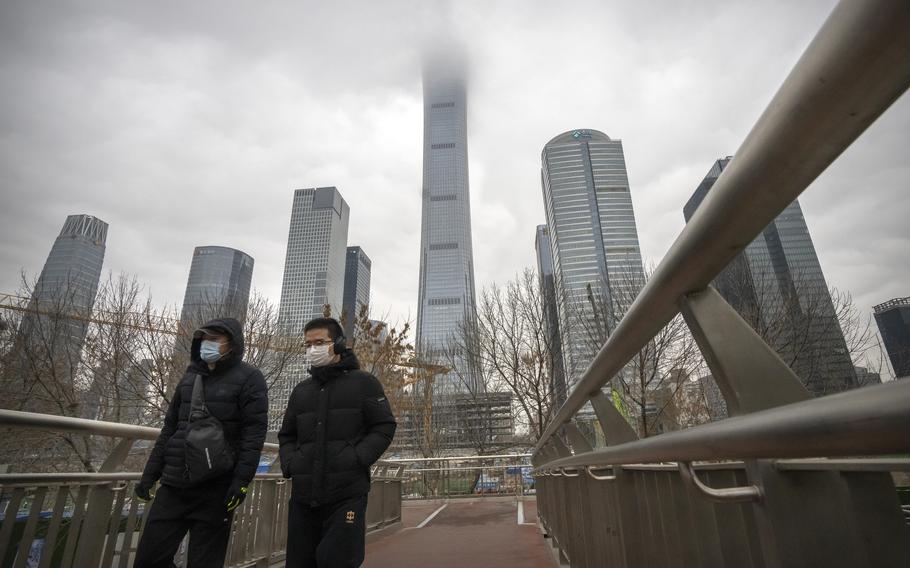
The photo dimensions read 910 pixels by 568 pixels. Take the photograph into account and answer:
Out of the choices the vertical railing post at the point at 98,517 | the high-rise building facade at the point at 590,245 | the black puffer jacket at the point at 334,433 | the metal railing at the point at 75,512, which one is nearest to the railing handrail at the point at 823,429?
the black puffer jacket at the point at 334,433

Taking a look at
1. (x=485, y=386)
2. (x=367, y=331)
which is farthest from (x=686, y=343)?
(x=367, y=331)

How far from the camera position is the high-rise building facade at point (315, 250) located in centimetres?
8819

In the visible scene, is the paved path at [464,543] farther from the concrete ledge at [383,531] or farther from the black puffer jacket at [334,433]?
the black puffer jacket at [334,433]

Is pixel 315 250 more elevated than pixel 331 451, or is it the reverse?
pixel 315 250

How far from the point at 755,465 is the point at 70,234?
65.4 metres

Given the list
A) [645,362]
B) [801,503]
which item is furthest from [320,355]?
[645,362]

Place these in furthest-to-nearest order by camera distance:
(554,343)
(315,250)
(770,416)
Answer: (315,250)
(554,343)
(770,416)

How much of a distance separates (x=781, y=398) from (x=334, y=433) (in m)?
2.50

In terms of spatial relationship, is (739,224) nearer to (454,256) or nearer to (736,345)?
(736,345)

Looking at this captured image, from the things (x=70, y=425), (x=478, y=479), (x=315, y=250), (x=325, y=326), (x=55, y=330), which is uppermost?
(x=315, y=250)

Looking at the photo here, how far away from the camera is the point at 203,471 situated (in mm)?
2598

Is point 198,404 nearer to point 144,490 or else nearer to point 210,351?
point 210,351

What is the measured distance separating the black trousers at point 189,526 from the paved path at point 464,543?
2570 millimetres

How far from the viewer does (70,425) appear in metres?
2.62
